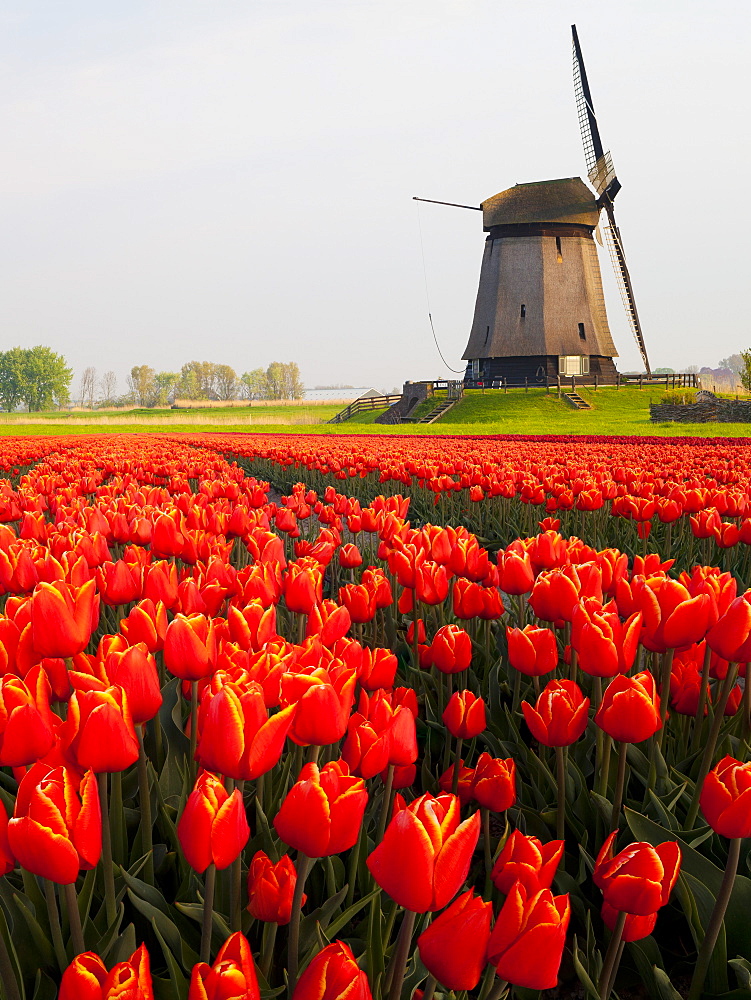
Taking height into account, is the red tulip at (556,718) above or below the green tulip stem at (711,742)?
above

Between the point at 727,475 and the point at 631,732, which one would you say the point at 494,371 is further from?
the point at 631,732

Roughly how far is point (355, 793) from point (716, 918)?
28.3 inches

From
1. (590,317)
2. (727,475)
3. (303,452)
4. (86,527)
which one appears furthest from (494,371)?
(86,527)

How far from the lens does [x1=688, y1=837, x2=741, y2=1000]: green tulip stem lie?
1236 millimetres

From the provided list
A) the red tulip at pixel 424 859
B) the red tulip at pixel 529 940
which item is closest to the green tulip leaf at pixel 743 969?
the red tulip at pixel 529 940

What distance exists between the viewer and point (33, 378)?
406 ft

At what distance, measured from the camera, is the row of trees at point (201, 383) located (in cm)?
16350

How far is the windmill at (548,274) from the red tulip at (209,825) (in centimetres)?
4348

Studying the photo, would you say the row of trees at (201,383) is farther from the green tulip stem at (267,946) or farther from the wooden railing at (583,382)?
the green tulip stem at (267,946)

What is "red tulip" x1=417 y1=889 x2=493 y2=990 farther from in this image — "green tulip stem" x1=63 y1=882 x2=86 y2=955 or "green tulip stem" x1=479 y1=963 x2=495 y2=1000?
"green tulip stem" x1=63 y1=882 x2=86 y2=955

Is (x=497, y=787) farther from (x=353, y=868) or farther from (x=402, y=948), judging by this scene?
(x=402, y=948)

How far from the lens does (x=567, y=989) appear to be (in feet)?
6.03

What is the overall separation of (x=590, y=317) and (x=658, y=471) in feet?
128

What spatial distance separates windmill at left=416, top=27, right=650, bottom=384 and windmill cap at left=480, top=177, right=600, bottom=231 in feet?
0.19
